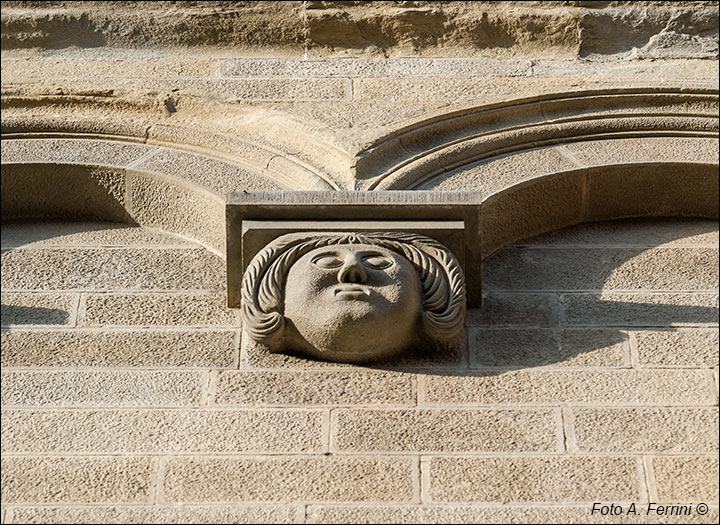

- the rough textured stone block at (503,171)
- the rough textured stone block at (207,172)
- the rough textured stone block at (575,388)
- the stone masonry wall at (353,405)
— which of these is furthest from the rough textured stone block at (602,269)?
the rough textured stone block at (207,172)

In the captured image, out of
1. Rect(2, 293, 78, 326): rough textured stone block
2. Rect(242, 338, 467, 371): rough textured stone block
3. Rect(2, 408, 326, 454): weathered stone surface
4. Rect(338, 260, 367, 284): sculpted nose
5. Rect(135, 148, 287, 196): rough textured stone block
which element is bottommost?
Rect(2, 408, 326, 454): weathered stone surface

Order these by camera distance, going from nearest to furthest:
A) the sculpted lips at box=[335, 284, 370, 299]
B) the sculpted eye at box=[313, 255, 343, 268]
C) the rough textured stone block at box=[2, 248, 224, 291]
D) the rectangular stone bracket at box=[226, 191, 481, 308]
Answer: the sculpted lips at box=[335, 284, 370, 299] → the sculpted eye at box=[313, 255, 343, 268] → the rectangular stone bracket at box=[226, 191, 481, 308] → the rough textured stone block at box=[2, 248, 224, 291]

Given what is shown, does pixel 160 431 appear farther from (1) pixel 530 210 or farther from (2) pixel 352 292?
(1) pixel 530 210

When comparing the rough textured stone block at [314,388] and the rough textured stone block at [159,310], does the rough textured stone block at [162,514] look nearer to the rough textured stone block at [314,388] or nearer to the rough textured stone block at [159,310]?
the rough textured stone block at [314,388]

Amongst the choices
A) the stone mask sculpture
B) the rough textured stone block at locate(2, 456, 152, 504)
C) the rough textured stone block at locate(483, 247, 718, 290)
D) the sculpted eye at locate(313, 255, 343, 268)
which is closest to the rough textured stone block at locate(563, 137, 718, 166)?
the rough textured stone block at locate(483, 247, 718, 290)

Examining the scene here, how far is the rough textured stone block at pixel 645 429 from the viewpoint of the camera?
191 inches

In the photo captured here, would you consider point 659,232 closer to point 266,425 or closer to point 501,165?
point 501,165

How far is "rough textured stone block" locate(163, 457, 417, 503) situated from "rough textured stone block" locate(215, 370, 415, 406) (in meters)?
0.28

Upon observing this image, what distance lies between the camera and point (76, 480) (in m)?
4.74

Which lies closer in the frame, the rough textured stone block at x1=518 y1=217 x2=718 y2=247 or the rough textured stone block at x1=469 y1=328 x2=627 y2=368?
the rough textured stone block at x1=469 y1=328 x2=627 y2=368

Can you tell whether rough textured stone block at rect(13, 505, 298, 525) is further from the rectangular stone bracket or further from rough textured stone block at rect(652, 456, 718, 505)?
rough textured stone block at rect(652, 456, 718, 505)

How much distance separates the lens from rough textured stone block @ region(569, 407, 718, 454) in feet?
15.9

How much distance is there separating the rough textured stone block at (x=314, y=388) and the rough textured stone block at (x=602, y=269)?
2.52 ft

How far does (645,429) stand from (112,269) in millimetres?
2103
